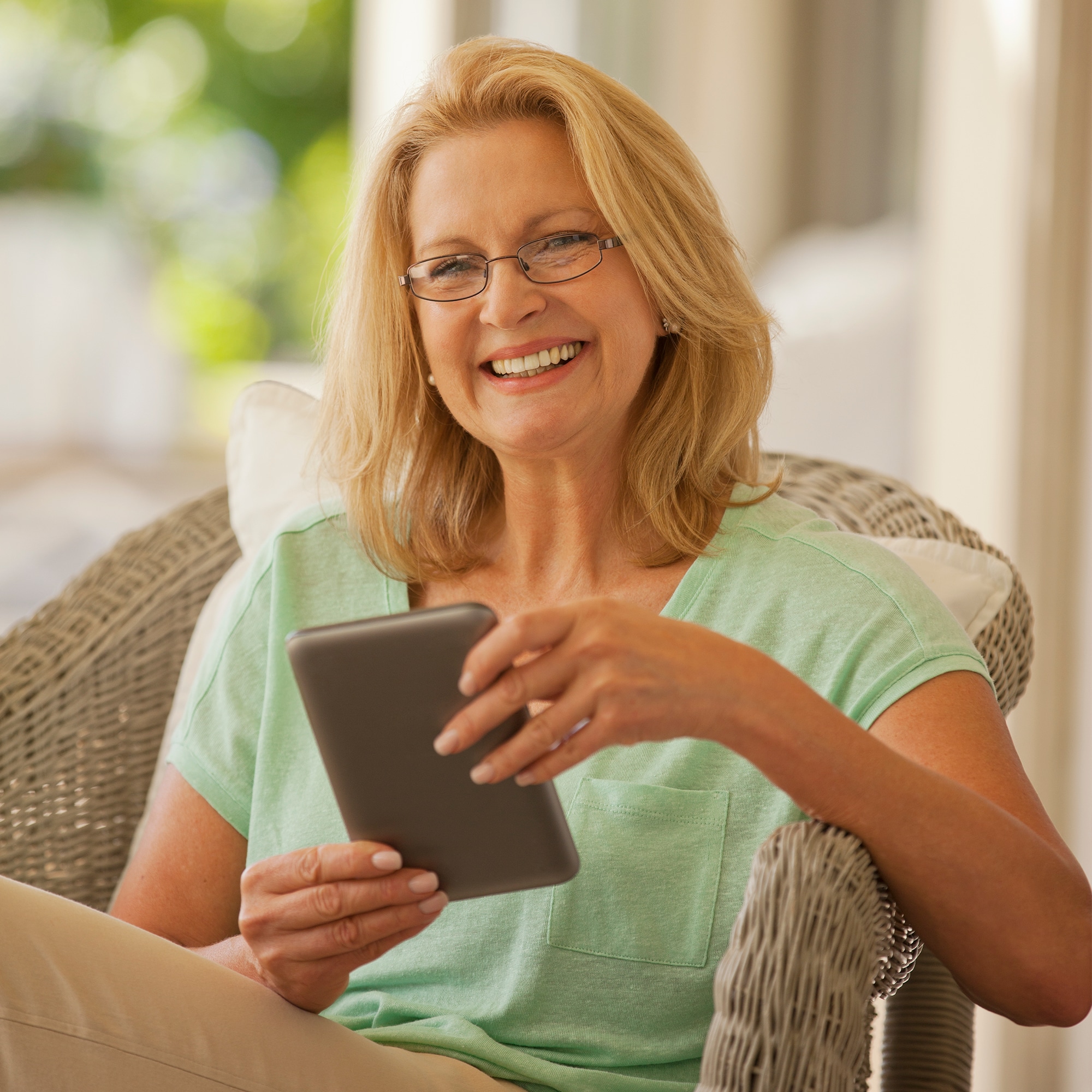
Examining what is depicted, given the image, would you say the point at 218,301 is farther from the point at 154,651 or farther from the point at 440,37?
the point at 154,651

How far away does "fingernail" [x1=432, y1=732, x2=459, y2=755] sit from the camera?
3.13 feet

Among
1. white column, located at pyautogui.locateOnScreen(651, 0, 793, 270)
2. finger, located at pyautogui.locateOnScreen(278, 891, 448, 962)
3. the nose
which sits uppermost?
white column, located at pyautogui.locateOnScreen(651, 0, 793, 270)

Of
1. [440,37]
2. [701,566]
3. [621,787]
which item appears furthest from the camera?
[440,37]

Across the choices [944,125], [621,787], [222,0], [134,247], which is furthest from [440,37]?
[222,0]

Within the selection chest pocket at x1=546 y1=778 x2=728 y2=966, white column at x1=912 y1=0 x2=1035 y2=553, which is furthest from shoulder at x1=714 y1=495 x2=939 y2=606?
white column at x1=912 y1=0 x2=1035 y2=553

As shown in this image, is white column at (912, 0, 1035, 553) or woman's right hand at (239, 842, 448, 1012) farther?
white column at (912, 0, 1035, 553)

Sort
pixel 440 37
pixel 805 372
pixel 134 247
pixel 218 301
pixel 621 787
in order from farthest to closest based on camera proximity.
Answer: pixel 218 301 < pixel 134 247 < pixel 805 372 < pixel 440 37 < pixel 621 787

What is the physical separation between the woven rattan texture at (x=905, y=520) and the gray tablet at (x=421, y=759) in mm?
629

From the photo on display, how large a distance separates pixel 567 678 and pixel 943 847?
1.13ft

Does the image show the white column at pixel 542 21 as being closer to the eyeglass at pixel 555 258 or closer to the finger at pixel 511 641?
the eyeglass at pixel 555 258

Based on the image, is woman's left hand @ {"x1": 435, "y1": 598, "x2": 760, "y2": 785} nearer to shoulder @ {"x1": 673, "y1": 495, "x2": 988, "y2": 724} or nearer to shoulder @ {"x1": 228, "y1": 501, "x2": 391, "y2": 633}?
shoulder @ {"x1": 673, "y1": 495, "x2": 988, "y2": 724}

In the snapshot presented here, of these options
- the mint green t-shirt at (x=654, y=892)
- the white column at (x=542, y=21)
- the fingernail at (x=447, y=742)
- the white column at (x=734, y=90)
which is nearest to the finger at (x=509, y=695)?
the fingernail at (x=447, y=742)

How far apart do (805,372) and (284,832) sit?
220cm

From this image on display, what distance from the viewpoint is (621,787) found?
1271mm
